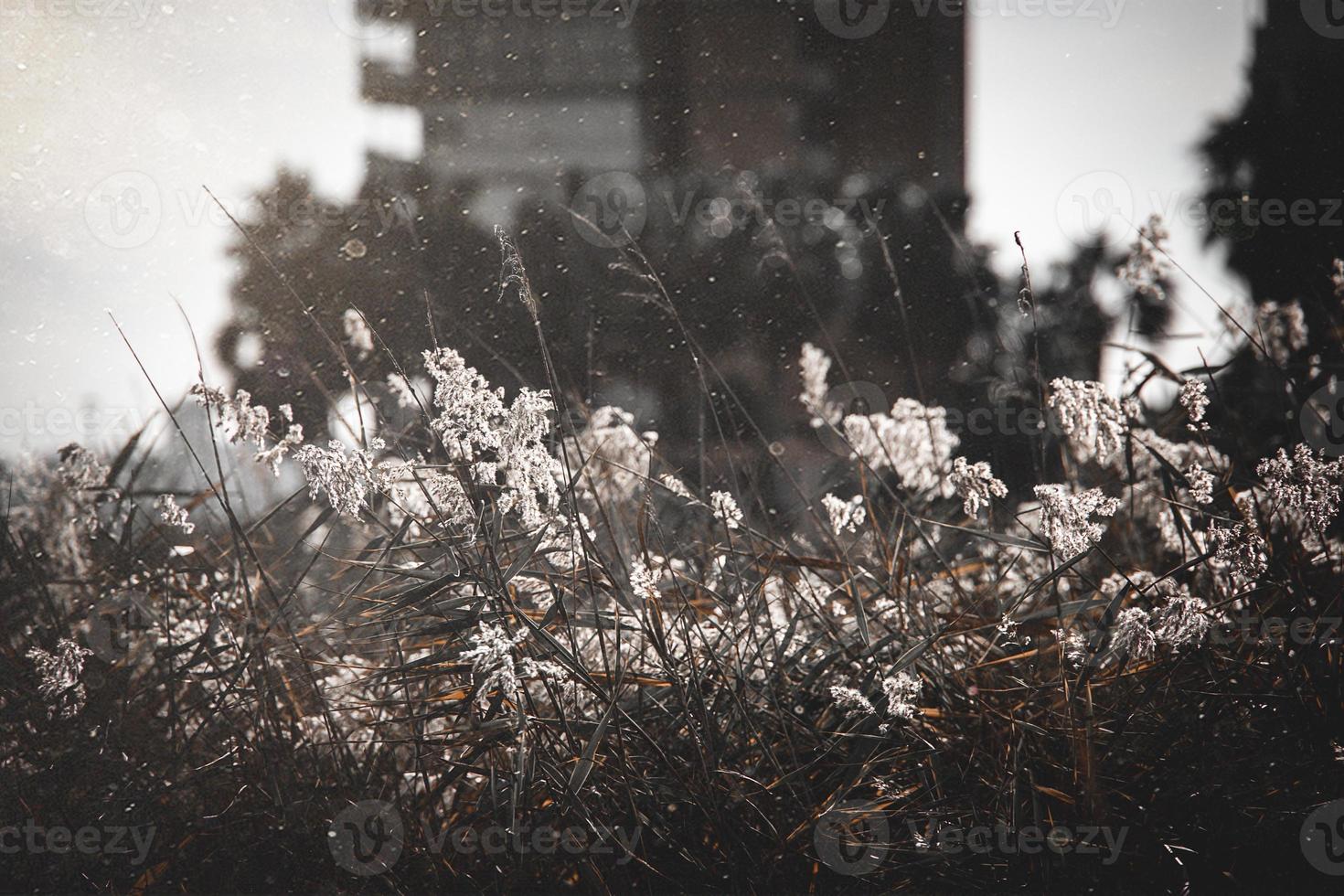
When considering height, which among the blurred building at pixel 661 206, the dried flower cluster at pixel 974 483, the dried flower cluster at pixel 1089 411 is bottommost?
the dried flower cluster at pixel 974 483

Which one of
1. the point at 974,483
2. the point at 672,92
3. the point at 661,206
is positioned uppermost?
the point at 672,92

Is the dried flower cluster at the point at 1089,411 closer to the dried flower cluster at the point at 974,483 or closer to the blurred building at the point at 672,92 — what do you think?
the dried flower cluster at the point at 974,483

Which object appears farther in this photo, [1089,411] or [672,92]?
[672,92]

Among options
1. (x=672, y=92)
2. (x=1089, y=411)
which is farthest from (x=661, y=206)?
(x=1089, y=411)

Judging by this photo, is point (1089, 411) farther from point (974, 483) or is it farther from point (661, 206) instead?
point (661, 206)

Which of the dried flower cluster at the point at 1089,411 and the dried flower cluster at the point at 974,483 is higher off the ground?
the dried flower cluster at the point at 1089,411

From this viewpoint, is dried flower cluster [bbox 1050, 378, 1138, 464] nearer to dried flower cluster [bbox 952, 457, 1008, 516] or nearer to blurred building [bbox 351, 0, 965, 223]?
dried flower cluster [bbox 952, 457, 1008, 516]

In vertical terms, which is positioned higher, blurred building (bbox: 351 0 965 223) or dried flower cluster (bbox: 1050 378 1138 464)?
blurred building (bbox: 351 0 965 223)

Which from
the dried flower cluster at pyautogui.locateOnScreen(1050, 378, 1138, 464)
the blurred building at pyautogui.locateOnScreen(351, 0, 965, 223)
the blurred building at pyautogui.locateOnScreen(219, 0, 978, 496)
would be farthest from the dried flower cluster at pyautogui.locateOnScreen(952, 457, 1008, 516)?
the blurred building at pyautogui.locateOnScreen(351, 0, 965, 223)

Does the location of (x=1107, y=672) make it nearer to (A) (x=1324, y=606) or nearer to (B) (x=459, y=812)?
(A) (x=1324, y=606)

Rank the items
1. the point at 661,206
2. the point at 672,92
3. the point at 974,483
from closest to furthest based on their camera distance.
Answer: the point at 974,483
the point at 672,92
the point at 661,206

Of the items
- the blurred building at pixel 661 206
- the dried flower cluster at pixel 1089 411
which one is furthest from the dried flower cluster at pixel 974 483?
the blurred building at pixel 661 206

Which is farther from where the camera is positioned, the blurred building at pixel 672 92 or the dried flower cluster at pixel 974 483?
the blurred building at pixel 672 92

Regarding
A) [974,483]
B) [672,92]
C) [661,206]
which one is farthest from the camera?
[661,206]
